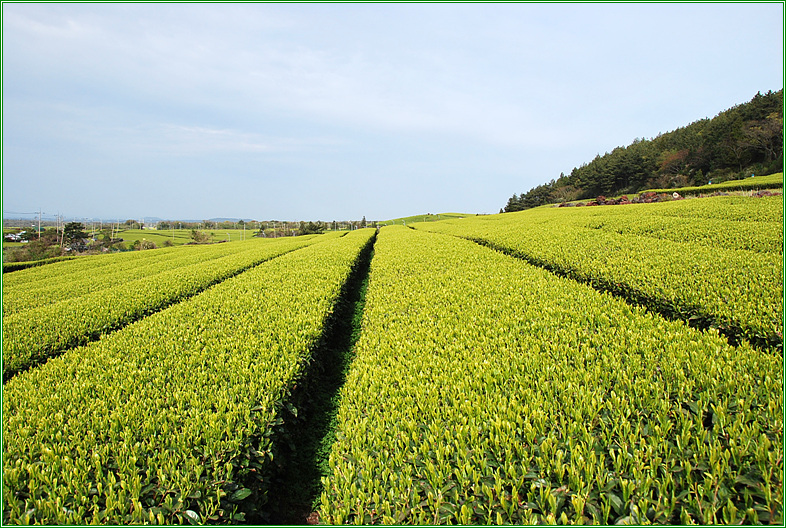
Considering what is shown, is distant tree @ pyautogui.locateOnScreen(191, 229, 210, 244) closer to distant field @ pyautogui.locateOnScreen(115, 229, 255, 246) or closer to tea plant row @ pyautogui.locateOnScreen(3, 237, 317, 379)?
distant field @ pyautogui.locateOnScreen(115, 229, 255, 246)

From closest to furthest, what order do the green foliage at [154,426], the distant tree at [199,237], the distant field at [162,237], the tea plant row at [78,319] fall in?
the green foliage at [154,426] → the tea plant row at [78,319] → the distant field at [162,237] → the distant tree at [199,237]

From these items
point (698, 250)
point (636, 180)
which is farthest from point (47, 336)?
point (636, 180)

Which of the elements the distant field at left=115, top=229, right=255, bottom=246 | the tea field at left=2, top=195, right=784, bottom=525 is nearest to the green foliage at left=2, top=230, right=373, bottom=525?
the tea field at left=2, top=195, right=784, bottom=525

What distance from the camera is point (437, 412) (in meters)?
2.85

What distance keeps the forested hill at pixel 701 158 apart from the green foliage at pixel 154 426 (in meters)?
58.6

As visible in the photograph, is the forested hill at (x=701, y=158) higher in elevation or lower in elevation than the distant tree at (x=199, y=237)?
higher

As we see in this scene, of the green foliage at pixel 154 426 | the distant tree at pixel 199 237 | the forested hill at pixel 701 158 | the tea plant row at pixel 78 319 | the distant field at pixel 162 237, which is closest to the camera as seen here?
the green foliage at pixel 154 426

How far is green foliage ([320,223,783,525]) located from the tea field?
2 cm

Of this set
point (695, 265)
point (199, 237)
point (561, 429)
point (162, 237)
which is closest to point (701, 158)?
point (695, 265)

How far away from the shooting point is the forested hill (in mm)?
44219

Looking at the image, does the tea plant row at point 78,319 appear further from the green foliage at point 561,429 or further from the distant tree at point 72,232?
the distant tree at point 72,232

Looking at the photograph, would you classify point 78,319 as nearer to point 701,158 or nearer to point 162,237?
point 162,237

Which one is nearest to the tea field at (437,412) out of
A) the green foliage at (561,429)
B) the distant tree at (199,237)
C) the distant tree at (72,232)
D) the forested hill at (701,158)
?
the green foliage at (561,429)

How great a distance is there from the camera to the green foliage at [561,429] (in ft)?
6.49
